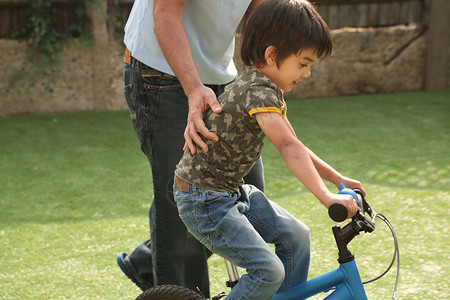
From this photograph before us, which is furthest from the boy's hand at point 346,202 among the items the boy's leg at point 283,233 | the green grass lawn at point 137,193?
the green grass lawn at point 137,193

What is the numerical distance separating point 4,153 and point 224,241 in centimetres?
373

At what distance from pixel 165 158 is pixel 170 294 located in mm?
503

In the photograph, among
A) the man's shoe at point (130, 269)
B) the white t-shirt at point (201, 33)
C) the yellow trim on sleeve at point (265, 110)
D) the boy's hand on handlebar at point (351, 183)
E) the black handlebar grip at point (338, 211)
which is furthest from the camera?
the man's shoe at point (130, 269)

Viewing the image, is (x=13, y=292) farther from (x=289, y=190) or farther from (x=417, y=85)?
(x=417, y=85)

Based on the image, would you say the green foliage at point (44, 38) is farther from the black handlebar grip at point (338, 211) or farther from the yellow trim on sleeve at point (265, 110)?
the black handlebar grip at point (338, 211)

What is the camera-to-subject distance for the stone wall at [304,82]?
643 centimetres

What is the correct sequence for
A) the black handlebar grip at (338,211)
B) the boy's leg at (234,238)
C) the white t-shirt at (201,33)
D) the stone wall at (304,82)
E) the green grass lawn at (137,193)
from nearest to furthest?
the black handlebar grip at (338,211)
the boy's leg at (234,238)
the white t-shirt at (201,33)
the green grass lawn at (137,193)
the stone wall at (304,82)

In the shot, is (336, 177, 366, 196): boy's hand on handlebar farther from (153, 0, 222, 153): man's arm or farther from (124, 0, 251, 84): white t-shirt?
(124, 0, 251, 84): white t-shirt

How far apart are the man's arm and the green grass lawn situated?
120 cm

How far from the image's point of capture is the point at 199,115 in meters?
2.09

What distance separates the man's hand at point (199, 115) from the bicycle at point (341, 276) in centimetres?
43

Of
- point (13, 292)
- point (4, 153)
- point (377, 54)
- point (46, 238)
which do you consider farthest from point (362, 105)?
point (13, 292)

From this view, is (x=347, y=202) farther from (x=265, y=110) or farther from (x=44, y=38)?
(x=44, y=38)

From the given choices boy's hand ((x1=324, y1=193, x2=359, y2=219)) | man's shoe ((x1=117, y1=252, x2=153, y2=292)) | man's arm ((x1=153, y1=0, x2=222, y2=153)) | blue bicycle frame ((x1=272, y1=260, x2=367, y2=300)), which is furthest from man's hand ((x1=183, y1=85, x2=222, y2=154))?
man's shoe ((x1=117, y1=252, x2=153, y2=292))
